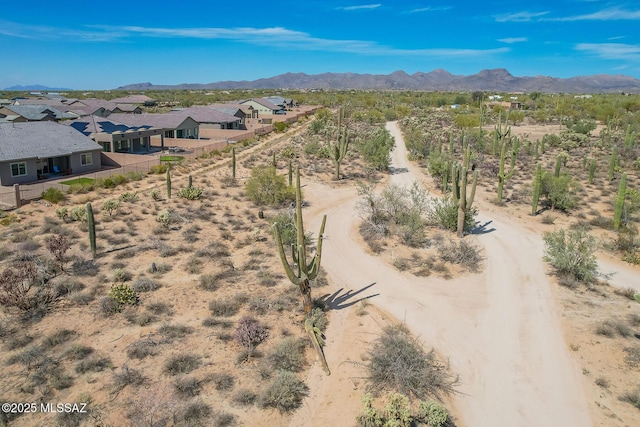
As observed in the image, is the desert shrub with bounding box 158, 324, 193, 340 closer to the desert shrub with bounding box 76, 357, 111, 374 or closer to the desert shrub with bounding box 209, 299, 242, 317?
the desert shrub with bounding box 209, 299, 242, 317

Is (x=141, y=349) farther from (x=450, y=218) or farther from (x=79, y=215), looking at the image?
(x=450, y=218)

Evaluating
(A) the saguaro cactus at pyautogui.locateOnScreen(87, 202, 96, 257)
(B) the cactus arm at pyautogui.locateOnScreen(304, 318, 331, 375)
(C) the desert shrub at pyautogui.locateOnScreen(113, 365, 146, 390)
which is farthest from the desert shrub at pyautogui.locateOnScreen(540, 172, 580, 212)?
(A) the saguaro cactus at pyautogui.locateOnScreen(87, 202, 96, 257)

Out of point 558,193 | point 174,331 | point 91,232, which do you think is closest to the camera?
point 174,331

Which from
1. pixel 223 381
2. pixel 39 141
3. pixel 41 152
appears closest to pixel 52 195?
pixel 41 152

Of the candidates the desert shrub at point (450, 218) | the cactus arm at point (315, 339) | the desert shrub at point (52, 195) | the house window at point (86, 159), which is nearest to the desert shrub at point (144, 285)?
the cactus arm at point (315, 339)

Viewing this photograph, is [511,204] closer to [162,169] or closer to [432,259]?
[432,259]

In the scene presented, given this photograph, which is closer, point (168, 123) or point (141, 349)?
point (141, 349)
